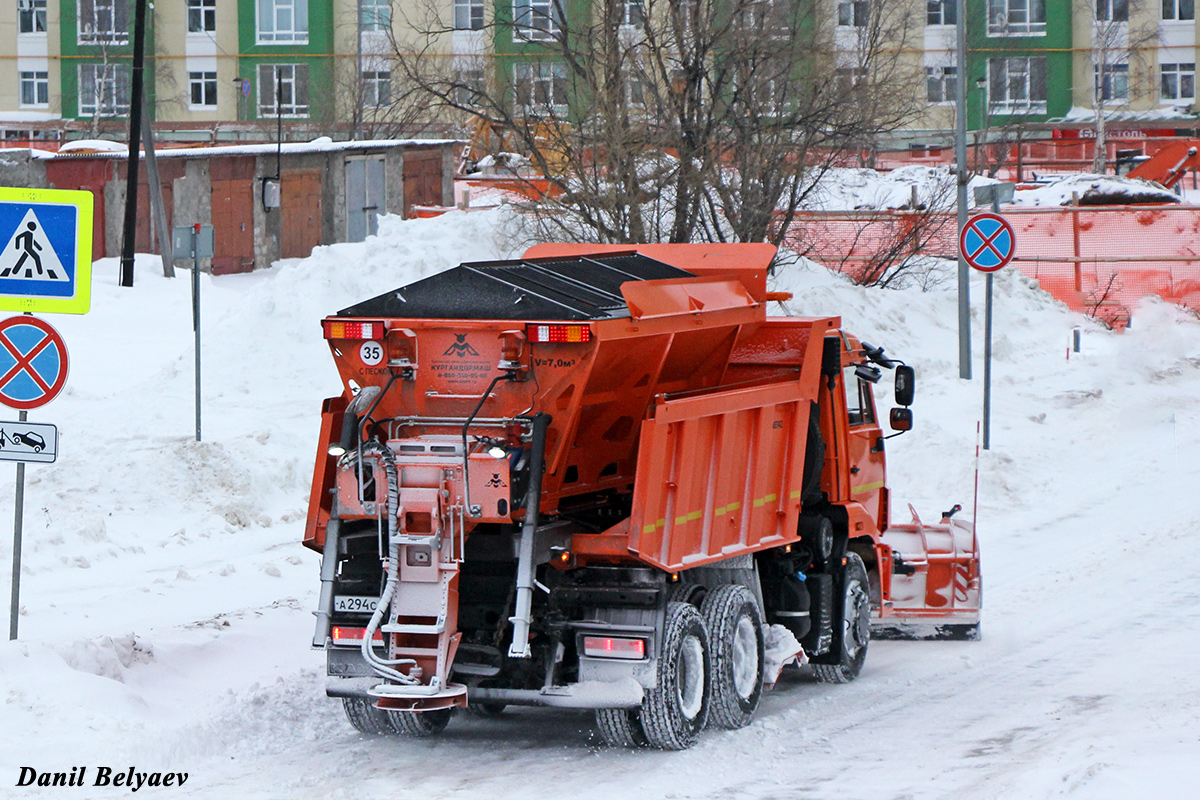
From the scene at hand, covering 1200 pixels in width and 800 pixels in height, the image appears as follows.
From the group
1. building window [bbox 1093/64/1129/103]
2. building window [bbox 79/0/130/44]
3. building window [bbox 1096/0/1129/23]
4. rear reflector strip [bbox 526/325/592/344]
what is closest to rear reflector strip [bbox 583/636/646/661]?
rear reflector strip [bbox 526/325/592/344]

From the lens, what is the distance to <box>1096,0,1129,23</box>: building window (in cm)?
6244

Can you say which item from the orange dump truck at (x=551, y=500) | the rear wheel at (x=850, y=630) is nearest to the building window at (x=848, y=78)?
the rear wheel at (x=850, y=630)

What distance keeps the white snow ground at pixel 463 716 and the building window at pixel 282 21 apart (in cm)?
3901

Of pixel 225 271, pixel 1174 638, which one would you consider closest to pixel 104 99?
pixel 225 271

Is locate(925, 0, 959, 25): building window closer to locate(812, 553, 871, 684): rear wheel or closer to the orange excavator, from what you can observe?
the orange excavator

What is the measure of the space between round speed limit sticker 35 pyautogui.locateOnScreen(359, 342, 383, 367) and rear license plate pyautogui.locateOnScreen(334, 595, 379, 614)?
127cm

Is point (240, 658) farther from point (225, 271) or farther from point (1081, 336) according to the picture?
point (225, 271)

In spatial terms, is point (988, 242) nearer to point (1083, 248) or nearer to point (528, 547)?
point (528, 547)

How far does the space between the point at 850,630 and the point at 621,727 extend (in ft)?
8.99

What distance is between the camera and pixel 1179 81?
63.7m

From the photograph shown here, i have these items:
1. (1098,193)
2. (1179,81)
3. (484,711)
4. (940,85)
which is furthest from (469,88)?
(1179,81)

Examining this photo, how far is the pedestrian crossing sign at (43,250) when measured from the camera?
9109 millimetres

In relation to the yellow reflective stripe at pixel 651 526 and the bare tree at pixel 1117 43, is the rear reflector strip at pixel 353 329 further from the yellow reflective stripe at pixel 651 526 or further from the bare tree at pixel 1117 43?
the bare tree at pixel 1117 43

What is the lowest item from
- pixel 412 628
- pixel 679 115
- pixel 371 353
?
pixel 412 628
